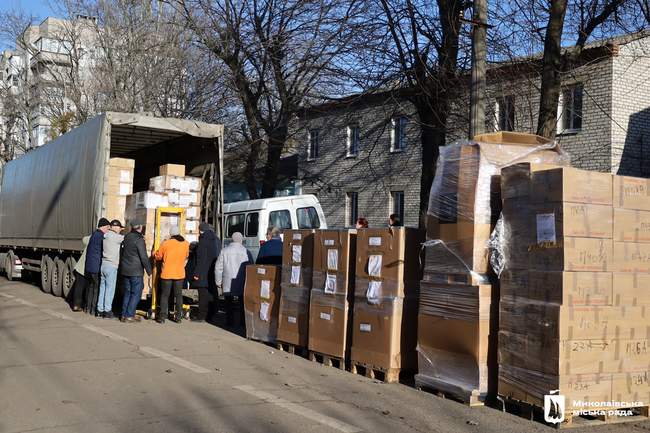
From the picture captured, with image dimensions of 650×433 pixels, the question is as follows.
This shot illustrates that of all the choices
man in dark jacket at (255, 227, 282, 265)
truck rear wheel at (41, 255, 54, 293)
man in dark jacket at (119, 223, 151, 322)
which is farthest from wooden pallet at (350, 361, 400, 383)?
truck rear wheel at (41, 255, 54, 293)

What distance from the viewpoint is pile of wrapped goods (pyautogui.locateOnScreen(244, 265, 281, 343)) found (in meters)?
10.6

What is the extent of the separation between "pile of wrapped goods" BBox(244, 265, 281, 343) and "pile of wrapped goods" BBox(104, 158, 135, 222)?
388 cm

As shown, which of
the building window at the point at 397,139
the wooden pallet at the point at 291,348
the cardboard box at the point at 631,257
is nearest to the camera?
the cardboard box at the point at 631,257

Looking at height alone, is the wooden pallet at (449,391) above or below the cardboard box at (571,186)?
below

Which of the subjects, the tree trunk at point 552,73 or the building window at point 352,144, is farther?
the building window at point 352,144

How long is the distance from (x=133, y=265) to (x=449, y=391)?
265 inches

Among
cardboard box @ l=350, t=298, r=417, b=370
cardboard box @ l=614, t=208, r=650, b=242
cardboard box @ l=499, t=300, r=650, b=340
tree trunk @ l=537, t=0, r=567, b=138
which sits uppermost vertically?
tree trunk @ l=537, t=0, r=567, b=138

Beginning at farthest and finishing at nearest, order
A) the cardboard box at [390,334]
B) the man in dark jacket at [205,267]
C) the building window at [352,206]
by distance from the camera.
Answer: the building window at [352,206]
the man in dark jacket at [205,267]
the cardboard box at [390,334]

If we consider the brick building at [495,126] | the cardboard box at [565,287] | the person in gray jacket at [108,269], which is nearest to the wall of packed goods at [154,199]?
the person in gray jacket at [108,269]

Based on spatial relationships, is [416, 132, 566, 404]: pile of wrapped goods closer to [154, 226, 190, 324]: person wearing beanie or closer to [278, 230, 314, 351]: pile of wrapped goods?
[278, 230, 314, 351]: pile of wrapped goods

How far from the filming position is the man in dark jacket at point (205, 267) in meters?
Result: 12.5

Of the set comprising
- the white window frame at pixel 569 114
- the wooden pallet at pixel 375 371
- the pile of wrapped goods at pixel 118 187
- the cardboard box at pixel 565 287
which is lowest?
the wooden pallet at pixel 375 371

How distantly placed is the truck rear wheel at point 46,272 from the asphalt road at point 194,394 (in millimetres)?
6293

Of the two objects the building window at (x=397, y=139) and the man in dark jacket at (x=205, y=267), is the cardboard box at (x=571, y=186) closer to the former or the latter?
the man in dark jacket at (x=205, y=267)
